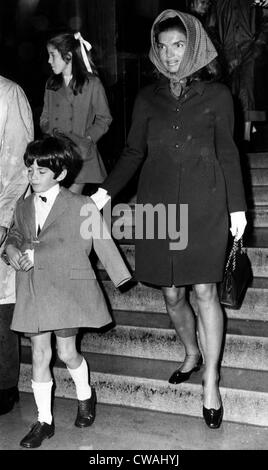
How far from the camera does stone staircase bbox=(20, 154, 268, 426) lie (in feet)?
11.2

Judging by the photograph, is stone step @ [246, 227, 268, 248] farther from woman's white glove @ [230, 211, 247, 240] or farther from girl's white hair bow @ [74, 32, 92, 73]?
girl's white hair bow @ [74, 32, 92, 73]

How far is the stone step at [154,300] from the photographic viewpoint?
13.1ft

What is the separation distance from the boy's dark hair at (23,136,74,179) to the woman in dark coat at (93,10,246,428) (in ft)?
1.40

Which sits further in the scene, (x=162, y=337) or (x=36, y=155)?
(x=162, y=337)

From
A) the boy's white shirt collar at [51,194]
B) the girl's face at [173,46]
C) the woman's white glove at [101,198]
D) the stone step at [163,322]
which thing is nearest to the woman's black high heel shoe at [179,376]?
the stone step at [163,322]

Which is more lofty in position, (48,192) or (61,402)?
(48,192)

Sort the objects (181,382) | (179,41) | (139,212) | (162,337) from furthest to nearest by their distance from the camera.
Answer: (162,337)
(181,382)
(139,212)
(179,41)

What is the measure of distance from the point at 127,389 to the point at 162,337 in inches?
16.4

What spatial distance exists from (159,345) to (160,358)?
0.29 feet

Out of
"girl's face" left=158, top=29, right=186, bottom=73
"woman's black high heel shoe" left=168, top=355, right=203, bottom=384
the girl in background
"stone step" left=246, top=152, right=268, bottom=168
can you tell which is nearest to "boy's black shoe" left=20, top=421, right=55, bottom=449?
"woman's black high heel shoe" left=168, top=355, right=203, bottom=384

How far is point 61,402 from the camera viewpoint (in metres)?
3.72

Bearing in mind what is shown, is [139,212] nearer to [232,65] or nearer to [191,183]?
[191,183]

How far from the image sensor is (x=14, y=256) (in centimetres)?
314

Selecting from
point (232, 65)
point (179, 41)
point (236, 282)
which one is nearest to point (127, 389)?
point (236, 282)
